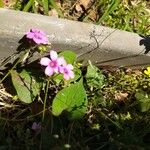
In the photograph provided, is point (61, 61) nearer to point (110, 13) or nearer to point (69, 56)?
point (69, 56)

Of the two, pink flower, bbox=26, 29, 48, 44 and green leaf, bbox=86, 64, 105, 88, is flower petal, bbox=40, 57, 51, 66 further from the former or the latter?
green leaf, bbox=86, 64, 105, 88

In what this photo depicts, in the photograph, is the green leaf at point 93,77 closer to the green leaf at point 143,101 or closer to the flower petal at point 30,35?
the green leaf at point 143,101

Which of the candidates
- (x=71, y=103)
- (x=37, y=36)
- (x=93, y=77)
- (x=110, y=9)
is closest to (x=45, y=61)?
(x=37, y=36)

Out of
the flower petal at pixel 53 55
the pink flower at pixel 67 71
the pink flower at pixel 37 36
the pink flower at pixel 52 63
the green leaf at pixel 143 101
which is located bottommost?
the green leaf at pixel 143 101

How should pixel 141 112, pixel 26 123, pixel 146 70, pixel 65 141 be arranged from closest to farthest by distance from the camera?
pixel 65 141
pixel 26 123
pixel 141 112
pixel 146 70

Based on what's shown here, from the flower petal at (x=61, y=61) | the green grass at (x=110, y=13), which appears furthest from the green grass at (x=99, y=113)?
the flower petal at (x=61, y=61)

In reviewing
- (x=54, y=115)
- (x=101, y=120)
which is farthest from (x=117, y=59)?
(x=54, y=115)

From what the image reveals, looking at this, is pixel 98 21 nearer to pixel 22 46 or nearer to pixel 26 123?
pixel 22 46
